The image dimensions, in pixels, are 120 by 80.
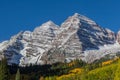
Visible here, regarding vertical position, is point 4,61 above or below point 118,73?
Result: above

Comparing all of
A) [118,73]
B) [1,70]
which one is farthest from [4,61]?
[118,73]

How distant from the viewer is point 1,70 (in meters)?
176

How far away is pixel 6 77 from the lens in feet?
584

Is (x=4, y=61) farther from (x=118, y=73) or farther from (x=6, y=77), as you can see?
(x=118, y=73)

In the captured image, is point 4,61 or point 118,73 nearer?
point 118,73

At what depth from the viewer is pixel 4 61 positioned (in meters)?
183

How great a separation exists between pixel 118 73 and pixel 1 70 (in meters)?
87.4

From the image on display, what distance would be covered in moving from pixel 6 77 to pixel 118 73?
88589 millimetres

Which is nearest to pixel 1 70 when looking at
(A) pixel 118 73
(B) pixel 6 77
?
(B) pixel 6 77

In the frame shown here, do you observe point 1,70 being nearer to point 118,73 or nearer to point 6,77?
point 6,77

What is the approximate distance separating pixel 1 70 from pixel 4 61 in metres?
7.38

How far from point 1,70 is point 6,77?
3.58 metres

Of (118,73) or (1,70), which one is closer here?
(118,73)

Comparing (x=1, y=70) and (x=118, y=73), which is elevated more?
(x=1, y=70)
